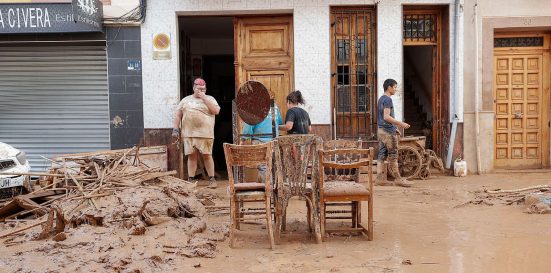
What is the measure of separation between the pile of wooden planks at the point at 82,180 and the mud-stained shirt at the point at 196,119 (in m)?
1.51

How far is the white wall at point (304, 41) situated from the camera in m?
9.99

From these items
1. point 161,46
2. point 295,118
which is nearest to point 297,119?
point 295,118

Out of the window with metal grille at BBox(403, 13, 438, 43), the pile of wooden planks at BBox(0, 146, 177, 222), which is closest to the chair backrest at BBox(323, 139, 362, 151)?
the pile of wooden planks at BBox(0, 146, 177, 222)

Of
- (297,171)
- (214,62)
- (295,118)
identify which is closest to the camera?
(297,171)

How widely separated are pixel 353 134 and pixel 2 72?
7.60 m

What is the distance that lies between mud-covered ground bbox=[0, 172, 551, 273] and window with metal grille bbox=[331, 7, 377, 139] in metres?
3.87

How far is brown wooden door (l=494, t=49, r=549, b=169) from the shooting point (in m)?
10.7

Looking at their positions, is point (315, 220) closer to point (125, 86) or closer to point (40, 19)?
point (125, 86)

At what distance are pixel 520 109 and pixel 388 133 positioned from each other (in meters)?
3.77

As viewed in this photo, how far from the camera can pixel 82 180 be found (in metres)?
6.73

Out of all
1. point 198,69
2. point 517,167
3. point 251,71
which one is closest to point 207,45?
point 198,69

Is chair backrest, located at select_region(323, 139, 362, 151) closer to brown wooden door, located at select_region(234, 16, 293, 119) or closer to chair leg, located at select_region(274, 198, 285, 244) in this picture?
chair leg, located at select_region(274, 198, 285, 244)

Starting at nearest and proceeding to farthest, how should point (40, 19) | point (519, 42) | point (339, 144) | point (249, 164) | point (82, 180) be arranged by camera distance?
point (249, 164) → point (339, 144) → point (82, 180) → point (40, 19) → point (519, 42)

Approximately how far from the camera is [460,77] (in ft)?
33.2
